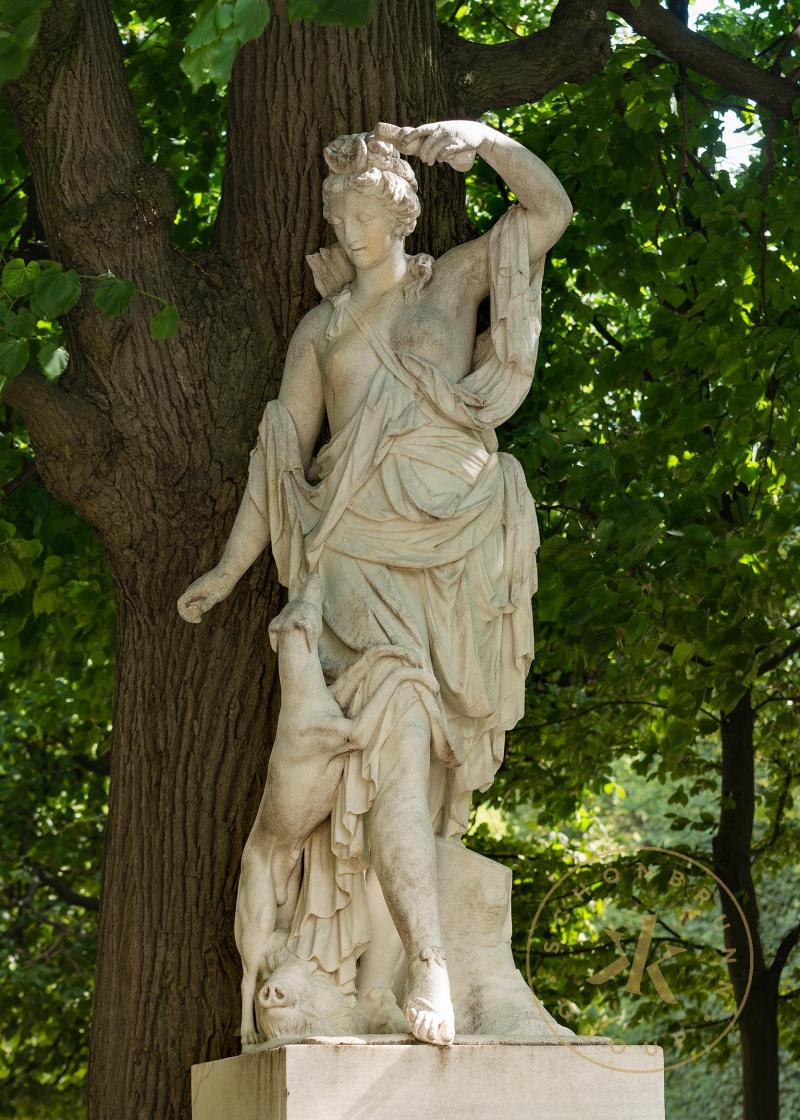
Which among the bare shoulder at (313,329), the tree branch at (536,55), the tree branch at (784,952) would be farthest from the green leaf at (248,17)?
the tree branch at (784,952)

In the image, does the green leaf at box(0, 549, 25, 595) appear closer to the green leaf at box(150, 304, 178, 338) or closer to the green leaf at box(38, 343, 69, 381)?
the green leaf at box(38, 343, 69, 381)

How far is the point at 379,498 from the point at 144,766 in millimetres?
1574

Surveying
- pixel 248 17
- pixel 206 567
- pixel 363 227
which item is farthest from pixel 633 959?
pixel 248 17

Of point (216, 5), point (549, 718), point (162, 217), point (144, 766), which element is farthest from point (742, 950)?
point (216, 5)

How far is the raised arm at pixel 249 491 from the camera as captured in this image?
6.08 m

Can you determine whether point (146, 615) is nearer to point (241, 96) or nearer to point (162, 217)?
point (162, 217)

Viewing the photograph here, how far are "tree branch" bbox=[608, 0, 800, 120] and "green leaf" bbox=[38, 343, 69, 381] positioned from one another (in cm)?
330

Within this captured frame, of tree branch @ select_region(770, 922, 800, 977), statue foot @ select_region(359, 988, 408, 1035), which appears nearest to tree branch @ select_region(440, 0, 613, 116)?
statue foot @ select_region(359, 988, 408, 1035)

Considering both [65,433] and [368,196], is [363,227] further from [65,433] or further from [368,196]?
[65,433]

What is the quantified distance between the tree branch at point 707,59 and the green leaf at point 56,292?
3.24 m

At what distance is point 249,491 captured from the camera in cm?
614

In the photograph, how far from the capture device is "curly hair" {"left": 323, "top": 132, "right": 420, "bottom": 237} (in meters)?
5.98

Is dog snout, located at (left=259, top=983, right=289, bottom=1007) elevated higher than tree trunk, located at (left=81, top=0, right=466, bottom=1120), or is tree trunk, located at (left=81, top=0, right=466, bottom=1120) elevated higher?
tree trunk, located at (left=81, top=0, right=466, bottom=1120)

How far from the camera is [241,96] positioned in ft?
24.2
